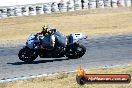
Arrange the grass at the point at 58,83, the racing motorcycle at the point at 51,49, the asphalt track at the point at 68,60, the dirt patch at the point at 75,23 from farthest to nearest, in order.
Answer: the dirt patch at the point at 75,23, the racing motorcycle at the point at 51,49, the asphalt track at the point at 68,60, the grass at the point at 58,83

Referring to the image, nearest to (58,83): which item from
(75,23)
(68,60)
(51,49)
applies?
(51,49)

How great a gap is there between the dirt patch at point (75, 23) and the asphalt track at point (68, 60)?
479 centimetres

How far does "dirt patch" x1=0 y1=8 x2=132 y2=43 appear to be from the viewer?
31578mm

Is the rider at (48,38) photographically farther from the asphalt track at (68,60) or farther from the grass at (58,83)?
the grass at (58,83)

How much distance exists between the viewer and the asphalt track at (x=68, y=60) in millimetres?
19625

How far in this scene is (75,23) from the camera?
3556 centimetres

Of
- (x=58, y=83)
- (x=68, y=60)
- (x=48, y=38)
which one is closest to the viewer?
(x=58, y=83)

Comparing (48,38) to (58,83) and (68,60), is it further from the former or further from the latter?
(58,83)

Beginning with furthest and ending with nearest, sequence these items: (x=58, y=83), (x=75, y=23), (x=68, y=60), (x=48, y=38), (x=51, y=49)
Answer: (x=75, y=23) → (x=68, y=60) → (x=51, y=49) → (x=48, y=38) → (x=58, y=83)

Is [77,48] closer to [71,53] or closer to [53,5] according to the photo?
[71,53]

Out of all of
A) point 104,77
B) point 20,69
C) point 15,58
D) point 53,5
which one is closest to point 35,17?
point 53,5

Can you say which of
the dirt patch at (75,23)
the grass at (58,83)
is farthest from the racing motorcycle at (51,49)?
the dirt patch at (75,23)

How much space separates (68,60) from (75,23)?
1453cm

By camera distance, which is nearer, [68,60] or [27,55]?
[27,55]
